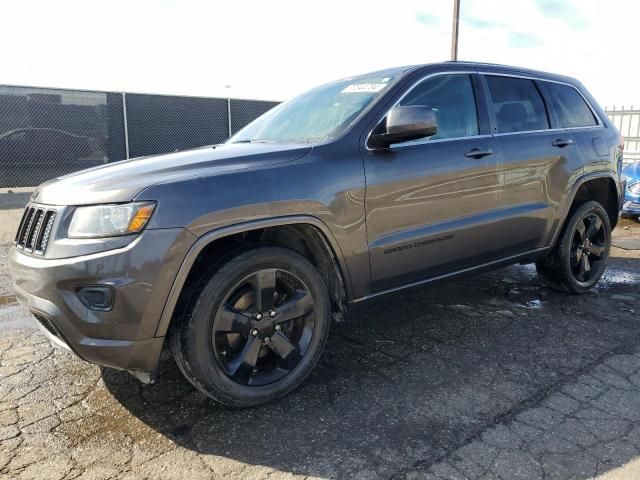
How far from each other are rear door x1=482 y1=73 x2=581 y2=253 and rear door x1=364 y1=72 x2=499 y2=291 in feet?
0.50

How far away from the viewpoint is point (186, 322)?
8.09ft

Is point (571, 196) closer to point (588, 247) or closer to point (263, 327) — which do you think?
point (588, 247)

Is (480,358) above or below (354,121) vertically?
below

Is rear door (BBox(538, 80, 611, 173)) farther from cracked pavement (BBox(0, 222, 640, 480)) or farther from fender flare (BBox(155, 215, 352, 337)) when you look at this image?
fender flare (BBox(155, 215, 352, 337))

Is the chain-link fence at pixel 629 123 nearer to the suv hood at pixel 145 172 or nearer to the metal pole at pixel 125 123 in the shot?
the metal pole at pixel 125 123

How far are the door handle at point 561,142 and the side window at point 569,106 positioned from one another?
171 millimetres

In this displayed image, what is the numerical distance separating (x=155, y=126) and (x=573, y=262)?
33.0 feet

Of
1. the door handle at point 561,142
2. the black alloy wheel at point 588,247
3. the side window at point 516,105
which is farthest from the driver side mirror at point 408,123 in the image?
the black alloy wheel at point 588,247

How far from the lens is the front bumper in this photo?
7.43 ft

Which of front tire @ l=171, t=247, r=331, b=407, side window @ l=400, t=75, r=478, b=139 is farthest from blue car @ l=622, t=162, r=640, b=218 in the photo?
front tire @ l=171, t=247, r=331, b=407

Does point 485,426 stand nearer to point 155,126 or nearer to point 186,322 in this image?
point 186,322

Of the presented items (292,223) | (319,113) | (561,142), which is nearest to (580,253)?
(561,142)

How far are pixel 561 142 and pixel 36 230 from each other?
3725 millimetres

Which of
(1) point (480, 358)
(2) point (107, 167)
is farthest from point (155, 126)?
(1) point (480, 358)
